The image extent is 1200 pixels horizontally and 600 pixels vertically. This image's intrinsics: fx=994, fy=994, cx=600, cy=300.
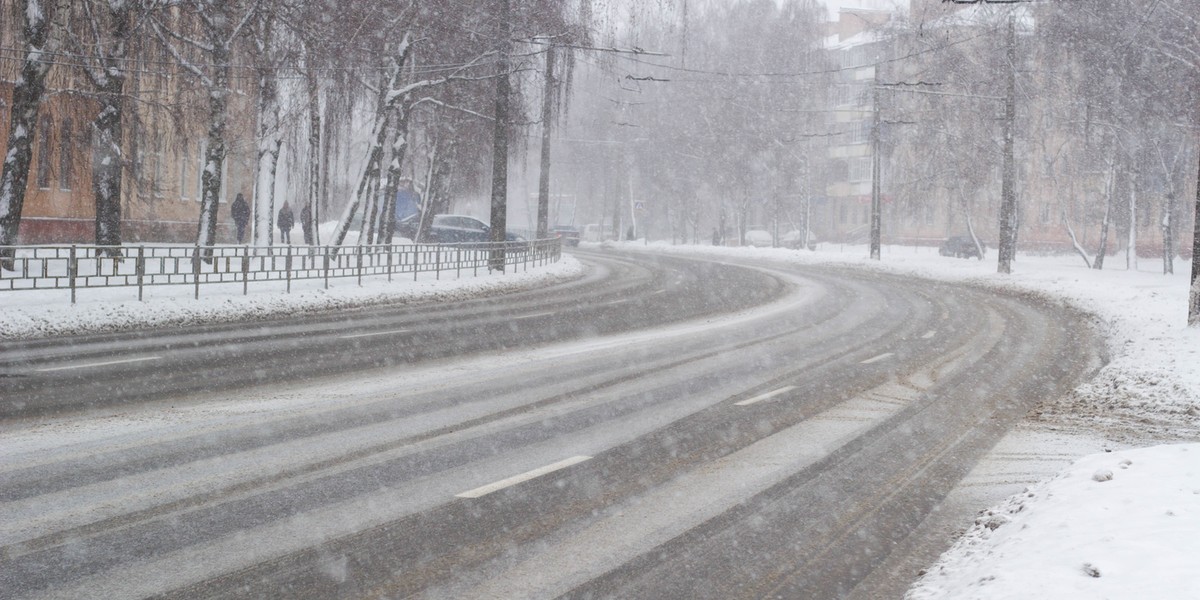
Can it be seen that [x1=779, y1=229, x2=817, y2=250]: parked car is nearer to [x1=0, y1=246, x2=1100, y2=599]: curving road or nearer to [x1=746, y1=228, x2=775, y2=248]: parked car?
[x1=746, y1=228, x2=775, y2=248]: parked car

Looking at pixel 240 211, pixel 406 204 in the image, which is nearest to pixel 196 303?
pixel 240 211

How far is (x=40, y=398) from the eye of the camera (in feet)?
30.7

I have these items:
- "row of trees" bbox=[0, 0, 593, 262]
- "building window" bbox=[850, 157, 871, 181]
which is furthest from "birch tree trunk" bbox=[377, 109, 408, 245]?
"building window" bbox=[850, 157, 871, 181]

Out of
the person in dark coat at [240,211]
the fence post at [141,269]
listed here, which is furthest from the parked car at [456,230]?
the fence post at [141,269]

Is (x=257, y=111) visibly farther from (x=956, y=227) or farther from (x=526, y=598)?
(x=956, y=227)

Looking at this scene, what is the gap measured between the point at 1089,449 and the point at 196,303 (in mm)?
15046

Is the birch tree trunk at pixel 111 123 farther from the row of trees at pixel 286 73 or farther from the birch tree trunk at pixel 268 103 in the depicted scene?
the birch tree trunk at pixel 268 103

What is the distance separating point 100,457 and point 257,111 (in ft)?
72.4

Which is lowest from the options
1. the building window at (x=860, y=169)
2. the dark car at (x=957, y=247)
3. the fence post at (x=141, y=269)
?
the fence post at (x=141, y=269)

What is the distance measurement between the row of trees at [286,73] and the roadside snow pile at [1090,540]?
1679 cm

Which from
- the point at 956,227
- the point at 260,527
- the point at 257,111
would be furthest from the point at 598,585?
the point at 956,227

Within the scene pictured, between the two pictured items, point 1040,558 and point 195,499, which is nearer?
point 1040,558

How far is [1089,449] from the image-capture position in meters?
8.44

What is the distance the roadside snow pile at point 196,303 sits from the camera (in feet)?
50.6
